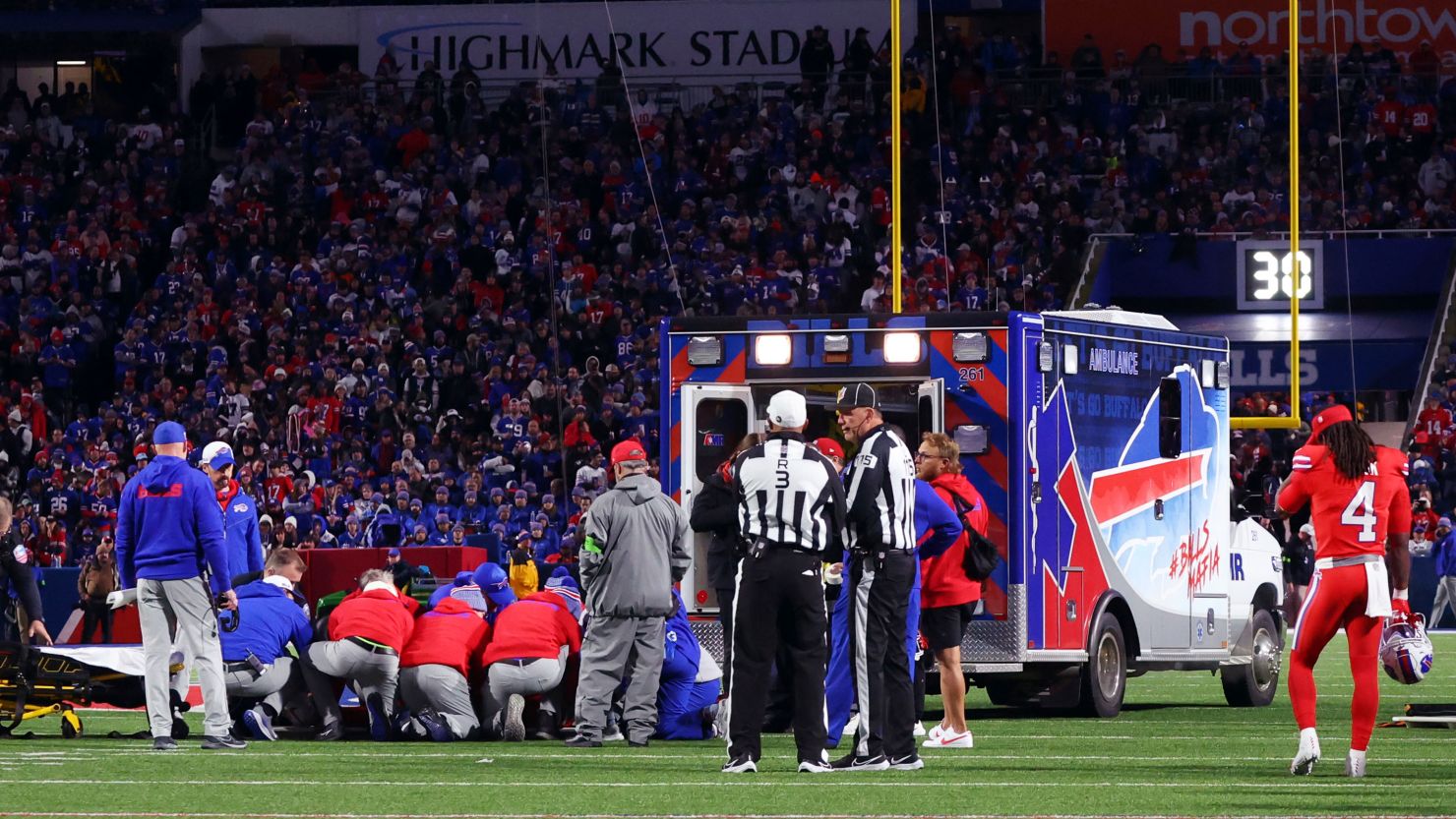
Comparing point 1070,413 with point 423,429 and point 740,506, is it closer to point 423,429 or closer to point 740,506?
point 740,506

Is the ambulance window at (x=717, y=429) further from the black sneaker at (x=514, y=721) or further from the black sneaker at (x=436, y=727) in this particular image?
the black sneaker at (x=436, y=727)

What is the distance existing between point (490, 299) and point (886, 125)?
6458 mm

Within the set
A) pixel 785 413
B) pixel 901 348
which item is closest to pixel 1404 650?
pixel 785 413

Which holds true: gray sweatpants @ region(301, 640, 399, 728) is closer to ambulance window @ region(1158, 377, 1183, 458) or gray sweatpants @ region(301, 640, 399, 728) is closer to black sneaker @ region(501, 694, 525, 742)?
black sneaker @ region(501, 694, 525, 742)

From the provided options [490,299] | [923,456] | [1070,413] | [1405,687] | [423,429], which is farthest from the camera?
[490,299]

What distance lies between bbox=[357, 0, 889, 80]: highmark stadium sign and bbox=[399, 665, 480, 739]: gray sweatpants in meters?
23.4

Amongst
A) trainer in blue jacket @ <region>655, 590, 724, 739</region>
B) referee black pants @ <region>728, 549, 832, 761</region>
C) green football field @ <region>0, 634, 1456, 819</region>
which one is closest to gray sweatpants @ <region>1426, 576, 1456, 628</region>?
green football field @ <region>0, 634, 1456, 819</region>

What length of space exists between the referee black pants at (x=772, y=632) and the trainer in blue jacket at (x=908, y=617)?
424mm

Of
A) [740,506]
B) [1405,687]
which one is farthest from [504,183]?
[740,506]

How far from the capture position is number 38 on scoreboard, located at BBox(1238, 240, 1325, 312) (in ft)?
103

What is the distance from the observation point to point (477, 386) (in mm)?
30547

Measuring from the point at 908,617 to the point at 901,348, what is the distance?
3891mm

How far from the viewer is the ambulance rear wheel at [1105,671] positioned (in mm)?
15992

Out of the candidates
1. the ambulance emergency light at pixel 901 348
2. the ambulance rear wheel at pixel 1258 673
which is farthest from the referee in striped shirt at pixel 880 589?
the ambulance rear wheel at pixel 1258 673
